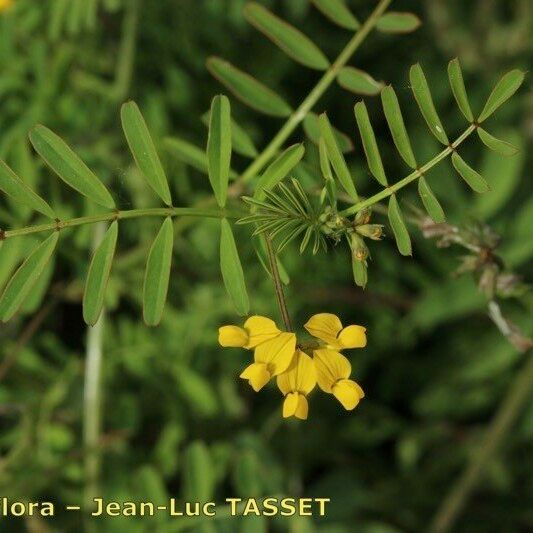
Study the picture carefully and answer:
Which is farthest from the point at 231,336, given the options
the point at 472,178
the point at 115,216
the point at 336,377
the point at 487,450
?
the point at 487,450

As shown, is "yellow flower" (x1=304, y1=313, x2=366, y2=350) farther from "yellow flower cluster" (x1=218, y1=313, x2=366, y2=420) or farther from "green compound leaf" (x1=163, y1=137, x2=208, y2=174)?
"green compound leaf" (x1=163, y1=137, x2=208, y2=174)

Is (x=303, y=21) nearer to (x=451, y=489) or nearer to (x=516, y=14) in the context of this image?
(x=516, y=14)

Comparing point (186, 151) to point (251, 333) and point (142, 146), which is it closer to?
point (142, 146)

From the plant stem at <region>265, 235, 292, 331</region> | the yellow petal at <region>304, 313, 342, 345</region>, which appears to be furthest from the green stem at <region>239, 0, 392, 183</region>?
the yellow petal at <region>304, 313, 342, 345</region>

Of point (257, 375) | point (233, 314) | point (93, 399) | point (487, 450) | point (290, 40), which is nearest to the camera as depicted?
point (257, 375)

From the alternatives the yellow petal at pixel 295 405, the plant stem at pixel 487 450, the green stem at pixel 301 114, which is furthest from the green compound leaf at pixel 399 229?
the plant stem at pixel 487 450

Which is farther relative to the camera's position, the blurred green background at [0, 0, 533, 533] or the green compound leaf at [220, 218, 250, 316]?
the blurred green background at [0, 0, 533, 533]
